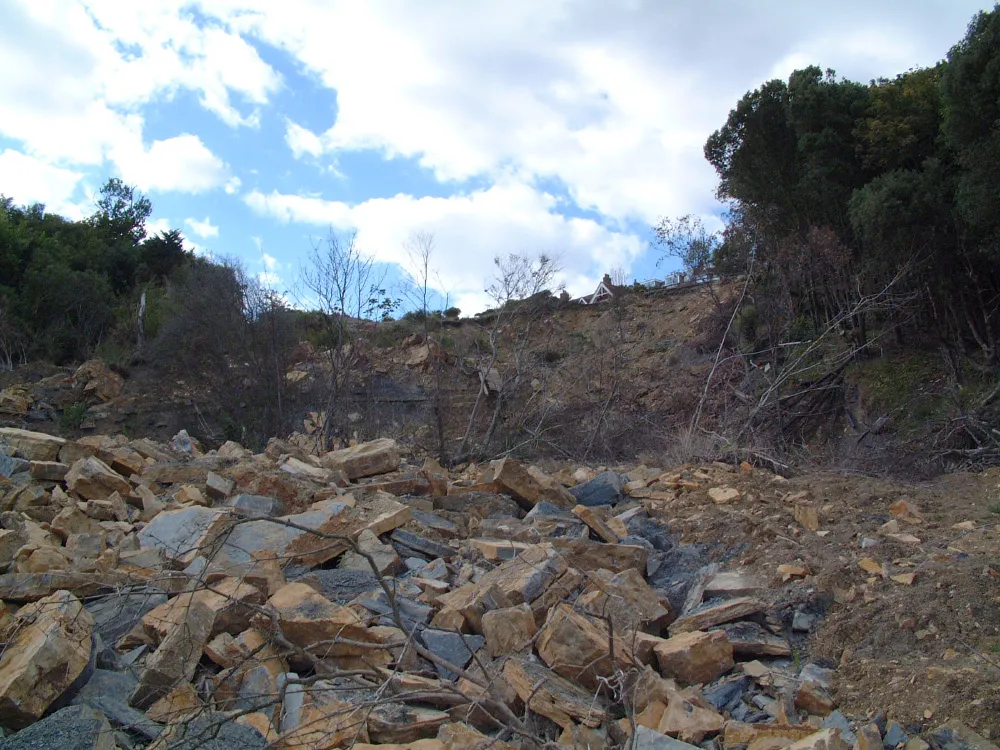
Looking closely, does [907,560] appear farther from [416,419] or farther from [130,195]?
[130,195]

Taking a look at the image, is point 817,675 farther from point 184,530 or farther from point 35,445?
point 35,445

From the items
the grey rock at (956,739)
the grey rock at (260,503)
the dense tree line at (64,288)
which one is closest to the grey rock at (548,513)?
the grey rock at (260,503)

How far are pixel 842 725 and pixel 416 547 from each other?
128 inches

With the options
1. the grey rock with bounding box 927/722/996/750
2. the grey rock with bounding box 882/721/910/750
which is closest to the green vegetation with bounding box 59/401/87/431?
the grey rock with bounding box 882/721/910/750

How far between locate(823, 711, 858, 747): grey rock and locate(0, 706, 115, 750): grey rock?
119 inches

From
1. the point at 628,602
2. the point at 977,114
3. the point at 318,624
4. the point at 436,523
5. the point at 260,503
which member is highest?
the point at 977,114

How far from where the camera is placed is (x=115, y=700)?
144 inches

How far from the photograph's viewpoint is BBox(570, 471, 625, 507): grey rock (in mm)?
8109

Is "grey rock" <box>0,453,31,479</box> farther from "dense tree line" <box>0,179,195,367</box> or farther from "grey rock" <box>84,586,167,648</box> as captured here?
"dense tree line" <box>0,179,195,367</box>

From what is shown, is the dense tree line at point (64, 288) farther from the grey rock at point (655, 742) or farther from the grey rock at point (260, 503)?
the grey rock at point (655, 742)

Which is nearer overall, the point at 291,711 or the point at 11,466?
the point at 291,711

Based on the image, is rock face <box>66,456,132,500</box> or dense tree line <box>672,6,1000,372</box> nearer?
rock face <box>66,456,132,500</box>

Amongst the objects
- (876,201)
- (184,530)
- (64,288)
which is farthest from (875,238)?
(64,288)

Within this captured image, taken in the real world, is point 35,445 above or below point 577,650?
above
